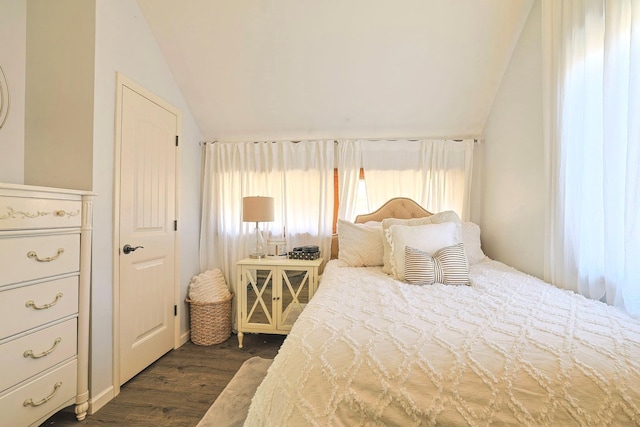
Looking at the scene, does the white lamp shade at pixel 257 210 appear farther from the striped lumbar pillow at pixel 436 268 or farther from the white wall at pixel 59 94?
the striped lumbar pillow at pixel 436 268

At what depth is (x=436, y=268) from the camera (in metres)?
1.75

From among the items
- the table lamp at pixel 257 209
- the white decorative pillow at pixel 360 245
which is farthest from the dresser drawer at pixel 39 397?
the white decorative pillow at pixel 360 245

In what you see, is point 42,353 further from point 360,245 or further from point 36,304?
point 360,245

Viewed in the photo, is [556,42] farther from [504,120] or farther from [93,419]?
[93,419]

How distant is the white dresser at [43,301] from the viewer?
50.7 inches

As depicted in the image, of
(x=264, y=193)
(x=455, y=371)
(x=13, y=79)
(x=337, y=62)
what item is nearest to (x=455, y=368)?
(x=455, y=371)

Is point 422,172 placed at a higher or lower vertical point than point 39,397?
higher

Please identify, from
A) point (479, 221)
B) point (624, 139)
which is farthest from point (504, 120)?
point (624, 139)

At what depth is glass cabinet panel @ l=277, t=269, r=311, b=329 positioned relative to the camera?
2.53 metres

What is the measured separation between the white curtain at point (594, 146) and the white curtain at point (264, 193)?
176 cm

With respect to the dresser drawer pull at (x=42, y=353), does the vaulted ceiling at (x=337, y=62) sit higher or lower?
higher

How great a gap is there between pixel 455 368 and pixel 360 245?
1.55 meters

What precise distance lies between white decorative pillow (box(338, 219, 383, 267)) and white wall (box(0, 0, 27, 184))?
7.18 feet

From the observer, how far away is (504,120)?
8.08 feet
